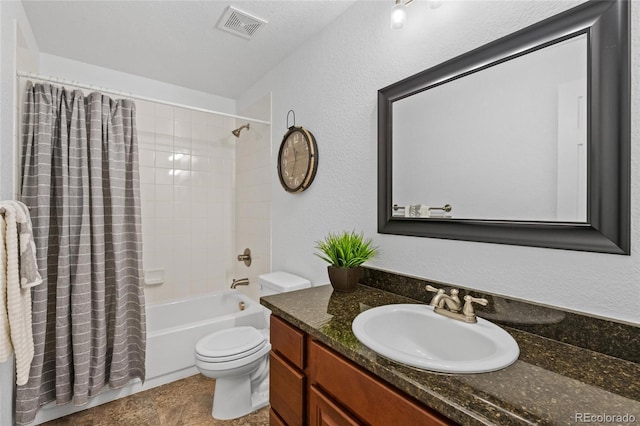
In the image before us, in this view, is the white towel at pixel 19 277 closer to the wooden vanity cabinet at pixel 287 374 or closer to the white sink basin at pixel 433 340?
the wooden vanity cabinet at pixel 287 374

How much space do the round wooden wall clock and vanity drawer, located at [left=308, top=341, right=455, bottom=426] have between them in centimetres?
117

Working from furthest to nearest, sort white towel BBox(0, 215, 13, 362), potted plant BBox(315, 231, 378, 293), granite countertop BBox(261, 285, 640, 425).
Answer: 1. potted plant BBox(315, 231, 378, 293)
2. white towel BBox(0, 215, 13, 362)
3. granite countertop BBox(261, 285, 640, 425)

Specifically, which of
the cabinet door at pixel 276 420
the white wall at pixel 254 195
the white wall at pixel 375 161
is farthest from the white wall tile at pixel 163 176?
the cabinet door at pixel 276 420

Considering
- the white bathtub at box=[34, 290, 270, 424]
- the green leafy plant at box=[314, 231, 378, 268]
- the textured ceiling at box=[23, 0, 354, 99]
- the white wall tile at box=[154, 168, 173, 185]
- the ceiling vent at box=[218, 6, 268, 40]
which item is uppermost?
the textured ceiling at box=[23, 0, 354, 99]

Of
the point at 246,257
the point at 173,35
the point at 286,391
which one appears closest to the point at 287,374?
the point at 286,391

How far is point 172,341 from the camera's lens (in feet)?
7.04

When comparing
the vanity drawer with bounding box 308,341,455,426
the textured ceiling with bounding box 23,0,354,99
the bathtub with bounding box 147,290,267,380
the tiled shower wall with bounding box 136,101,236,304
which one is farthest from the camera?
the tiled shower wall with bounding box 136,101,236,304

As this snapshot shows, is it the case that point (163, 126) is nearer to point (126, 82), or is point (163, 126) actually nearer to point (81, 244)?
point (126, 82)

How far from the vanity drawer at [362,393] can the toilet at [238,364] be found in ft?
2.79

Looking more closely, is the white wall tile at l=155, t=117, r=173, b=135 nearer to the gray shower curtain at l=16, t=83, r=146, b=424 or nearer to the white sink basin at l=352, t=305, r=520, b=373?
the gray shower curtain at l=16, t=83, r=146, b=424

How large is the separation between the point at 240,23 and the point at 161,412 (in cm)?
250

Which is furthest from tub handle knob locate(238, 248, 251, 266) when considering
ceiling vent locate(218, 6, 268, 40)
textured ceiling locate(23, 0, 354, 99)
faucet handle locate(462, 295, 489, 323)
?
faucet handle locate(462, 295, 489, 323)

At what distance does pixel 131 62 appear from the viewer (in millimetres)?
2318

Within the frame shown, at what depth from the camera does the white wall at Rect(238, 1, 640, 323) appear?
83 centimetres
